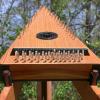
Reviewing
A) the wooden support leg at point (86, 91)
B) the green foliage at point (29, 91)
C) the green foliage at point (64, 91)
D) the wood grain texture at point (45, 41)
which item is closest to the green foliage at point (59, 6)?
the green foliage at point (64, 91)

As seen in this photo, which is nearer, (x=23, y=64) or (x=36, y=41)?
(x=23, y=64)

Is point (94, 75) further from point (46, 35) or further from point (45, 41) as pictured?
point (46, 35)

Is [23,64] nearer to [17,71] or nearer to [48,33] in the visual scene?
[17,71]

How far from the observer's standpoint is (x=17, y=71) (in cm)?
418

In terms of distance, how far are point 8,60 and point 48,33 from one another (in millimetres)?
784

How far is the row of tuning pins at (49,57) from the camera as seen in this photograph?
162 inches

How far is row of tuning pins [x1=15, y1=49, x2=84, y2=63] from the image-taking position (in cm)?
412

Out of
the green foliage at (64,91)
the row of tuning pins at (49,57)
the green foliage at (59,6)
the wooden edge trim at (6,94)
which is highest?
the row of tuning pins at (49,57)

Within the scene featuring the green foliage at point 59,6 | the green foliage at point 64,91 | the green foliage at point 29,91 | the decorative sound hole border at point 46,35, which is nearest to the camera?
the decorative sound hole border at point 46,35

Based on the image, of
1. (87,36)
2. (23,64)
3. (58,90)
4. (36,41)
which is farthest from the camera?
(87,36)

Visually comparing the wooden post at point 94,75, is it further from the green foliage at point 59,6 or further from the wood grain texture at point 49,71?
the green foliage at point 59,6

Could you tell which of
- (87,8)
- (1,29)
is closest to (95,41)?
(87,8)

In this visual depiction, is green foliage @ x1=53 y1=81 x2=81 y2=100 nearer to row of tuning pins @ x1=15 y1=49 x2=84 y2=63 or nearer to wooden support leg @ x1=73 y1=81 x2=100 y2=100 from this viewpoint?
wooden support leg @ x1=73 y1=81 x2=100 y2=100

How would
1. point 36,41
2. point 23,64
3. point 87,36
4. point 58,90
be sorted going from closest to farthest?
point 23,64 → point 36,41 → point 58,90 → point 87,36
